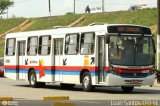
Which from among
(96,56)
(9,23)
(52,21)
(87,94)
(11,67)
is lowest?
(87,94)

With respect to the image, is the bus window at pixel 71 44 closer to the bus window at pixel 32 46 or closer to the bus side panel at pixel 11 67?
the bus window at pixel 32 46

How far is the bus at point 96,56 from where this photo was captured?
26.8 m

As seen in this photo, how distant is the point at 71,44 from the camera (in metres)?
29.3

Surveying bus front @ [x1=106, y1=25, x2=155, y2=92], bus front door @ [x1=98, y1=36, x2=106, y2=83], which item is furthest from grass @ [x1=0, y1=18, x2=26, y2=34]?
bus front @ [x1=106, y1=25, x2=155, y2=92]

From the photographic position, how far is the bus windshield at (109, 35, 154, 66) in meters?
A: 26.8

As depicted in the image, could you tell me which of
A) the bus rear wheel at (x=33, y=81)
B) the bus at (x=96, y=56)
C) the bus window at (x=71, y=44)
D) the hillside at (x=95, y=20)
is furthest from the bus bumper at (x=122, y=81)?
the hillside at (x=95, y=20)

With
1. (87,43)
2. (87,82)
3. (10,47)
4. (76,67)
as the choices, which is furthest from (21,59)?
(87,82)

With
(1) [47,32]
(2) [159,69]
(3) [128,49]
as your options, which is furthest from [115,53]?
(2) [159,69]

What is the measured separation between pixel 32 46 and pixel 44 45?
51.4 inches

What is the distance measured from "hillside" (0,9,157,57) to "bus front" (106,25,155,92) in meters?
29.5

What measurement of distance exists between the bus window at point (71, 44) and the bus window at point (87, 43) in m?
Answer: 0.50

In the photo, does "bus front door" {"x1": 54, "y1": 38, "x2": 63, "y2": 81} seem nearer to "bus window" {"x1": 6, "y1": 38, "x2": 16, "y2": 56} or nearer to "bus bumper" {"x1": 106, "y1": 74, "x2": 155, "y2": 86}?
"bus bumper" {"x1": 106, "y1": 74, "x2": 155, "y2": 86}

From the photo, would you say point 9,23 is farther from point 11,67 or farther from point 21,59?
point 21,59

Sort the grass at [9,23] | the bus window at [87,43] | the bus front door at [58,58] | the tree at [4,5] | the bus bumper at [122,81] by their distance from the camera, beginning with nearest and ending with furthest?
the bus bumper at [122,81], the bus window at [87,43], the bus front door at [58,58], the grass at [9,23], the tree at [4,5]
